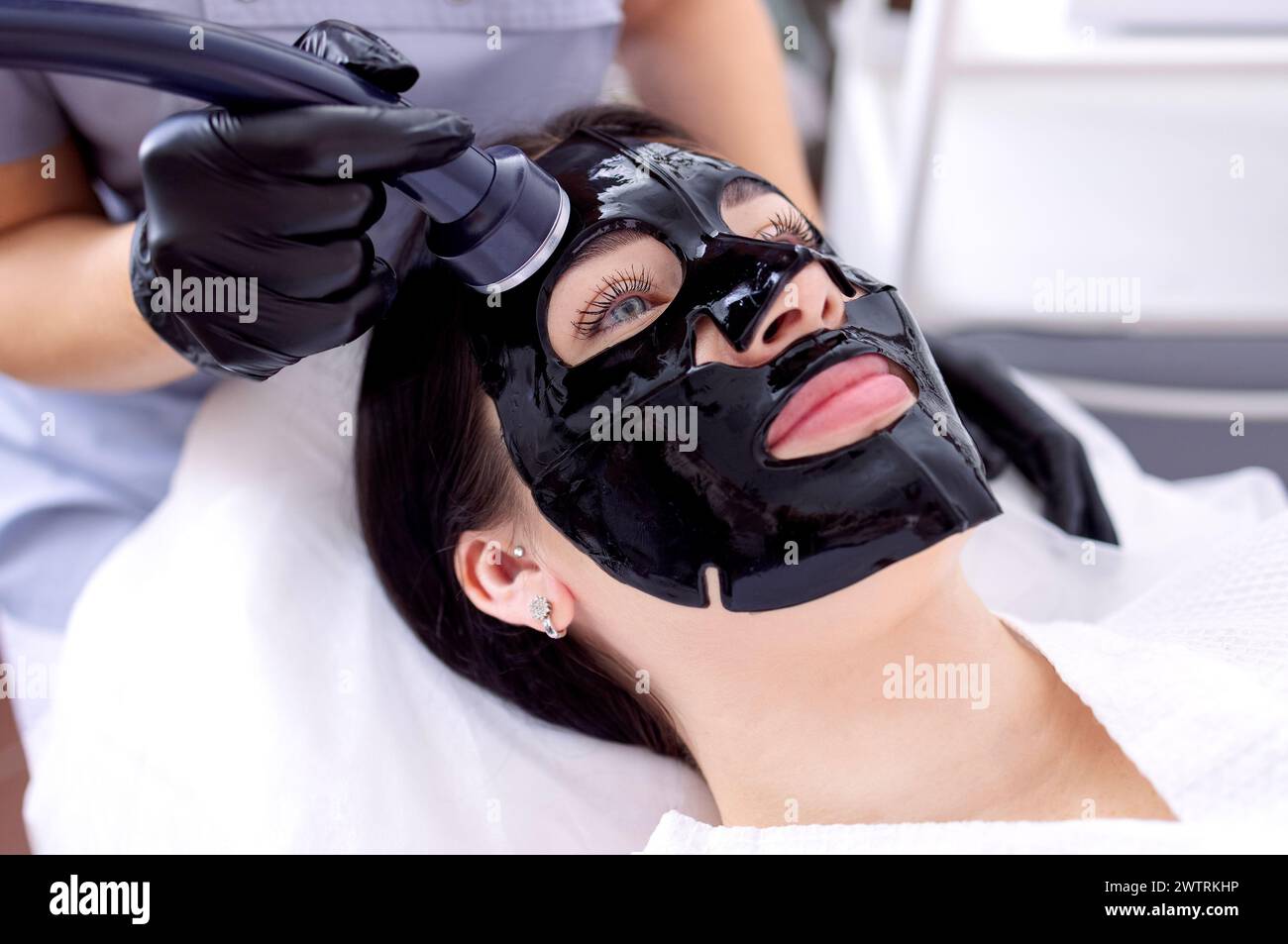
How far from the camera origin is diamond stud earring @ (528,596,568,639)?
82 centimetres

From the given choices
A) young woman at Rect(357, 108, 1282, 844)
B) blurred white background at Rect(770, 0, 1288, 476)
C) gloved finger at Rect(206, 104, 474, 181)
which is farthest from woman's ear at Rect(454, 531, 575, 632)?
blurred white background at Rect(770, 0, 1288, 476)

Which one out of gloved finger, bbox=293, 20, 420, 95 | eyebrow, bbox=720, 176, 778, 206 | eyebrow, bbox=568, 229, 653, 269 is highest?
gloved finger, bbox=293, 20, 420, 95

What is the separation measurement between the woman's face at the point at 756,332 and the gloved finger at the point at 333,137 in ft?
0.53

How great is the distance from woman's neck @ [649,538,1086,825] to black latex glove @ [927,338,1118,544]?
0.36 meters

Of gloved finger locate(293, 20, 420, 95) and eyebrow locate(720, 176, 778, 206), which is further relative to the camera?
eyebrow locate(720, 176, 778, 206)

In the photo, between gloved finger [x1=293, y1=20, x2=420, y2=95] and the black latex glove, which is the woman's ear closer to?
gloved finger [x1=293, y1=20, x2=420, y2=95]

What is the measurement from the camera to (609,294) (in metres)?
0.75

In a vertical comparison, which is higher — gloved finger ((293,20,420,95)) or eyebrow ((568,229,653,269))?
gloved finger ((293,20,420,95))

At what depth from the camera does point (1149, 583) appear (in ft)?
3.75

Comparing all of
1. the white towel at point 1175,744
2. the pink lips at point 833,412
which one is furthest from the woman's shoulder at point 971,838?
the pink lips at point 833,412

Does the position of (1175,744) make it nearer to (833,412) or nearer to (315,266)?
(833,412)

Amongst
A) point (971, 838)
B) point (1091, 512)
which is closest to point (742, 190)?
point (971, 838)
